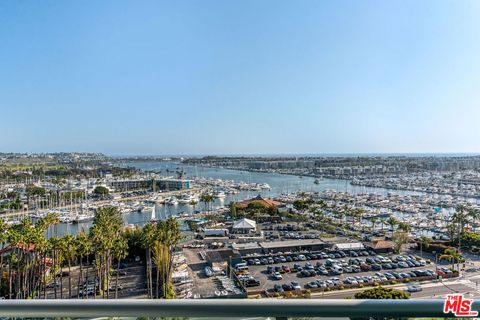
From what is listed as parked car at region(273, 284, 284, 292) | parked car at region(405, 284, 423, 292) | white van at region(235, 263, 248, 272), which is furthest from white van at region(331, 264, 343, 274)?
white van at region(235, 263, 248, 272)

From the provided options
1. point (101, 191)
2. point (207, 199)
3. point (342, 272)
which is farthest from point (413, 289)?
point (101, 191)

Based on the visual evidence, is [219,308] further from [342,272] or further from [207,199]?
[207,199]

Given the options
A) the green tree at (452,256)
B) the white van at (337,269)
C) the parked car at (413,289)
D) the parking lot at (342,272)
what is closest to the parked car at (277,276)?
the parking lot at (342,272)

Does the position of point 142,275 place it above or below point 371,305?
below

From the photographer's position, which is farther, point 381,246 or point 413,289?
point 381,246

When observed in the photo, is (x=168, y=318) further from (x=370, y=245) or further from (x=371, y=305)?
(x=370, y=245)

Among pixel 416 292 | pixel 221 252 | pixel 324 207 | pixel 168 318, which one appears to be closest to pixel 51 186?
pixel 324 207
